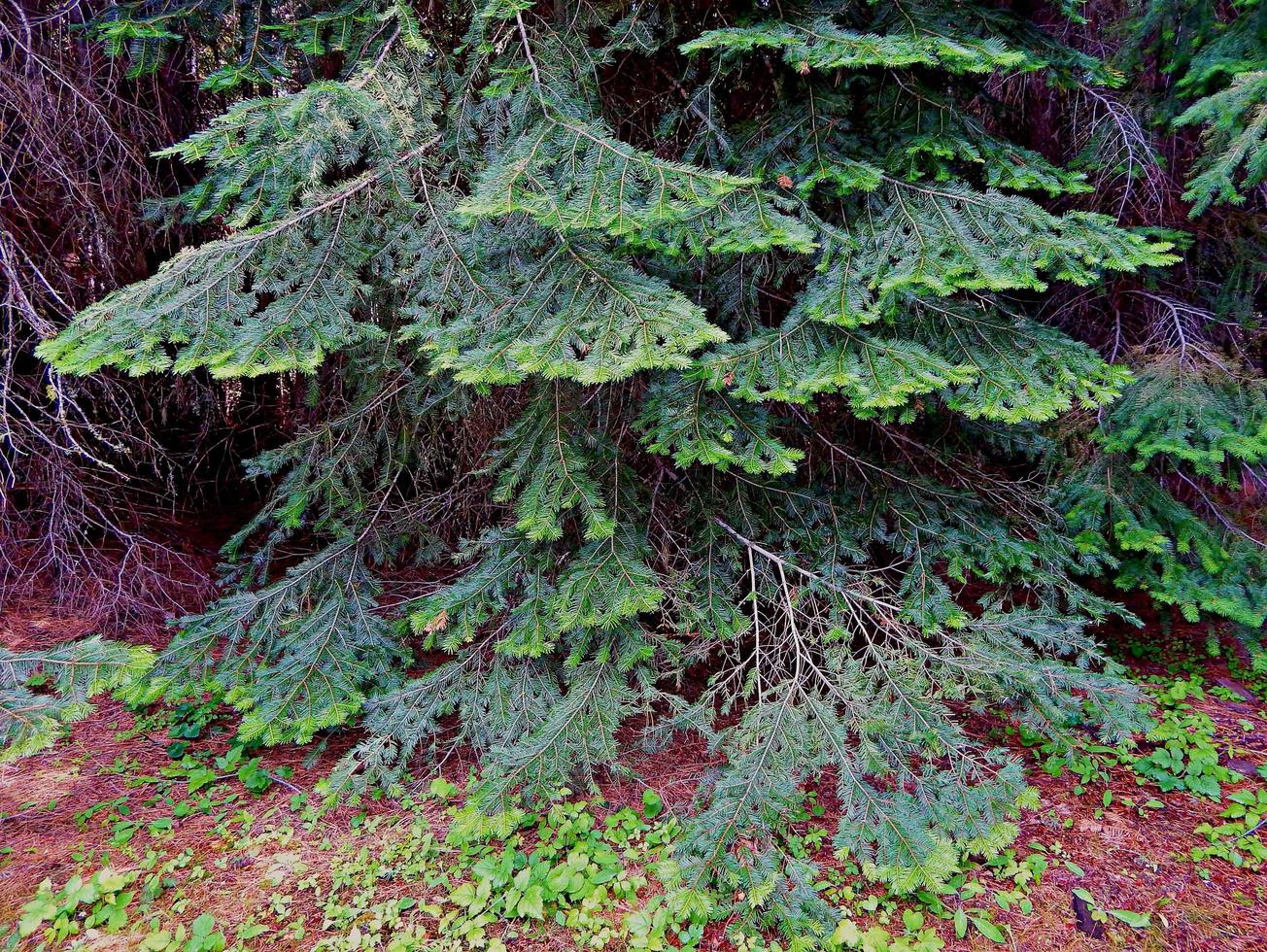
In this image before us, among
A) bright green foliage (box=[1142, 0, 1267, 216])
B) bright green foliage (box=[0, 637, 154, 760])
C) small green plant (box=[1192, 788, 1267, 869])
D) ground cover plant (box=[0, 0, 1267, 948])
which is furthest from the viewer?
small green plant (box=[1192, 788, 1267, 869])

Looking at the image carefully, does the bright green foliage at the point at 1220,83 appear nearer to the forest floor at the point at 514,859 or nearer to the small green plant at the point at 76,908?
the forest floor at the point at 514,859

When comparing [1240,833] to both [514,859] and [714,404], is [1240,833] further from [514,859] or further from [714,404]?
[514,859]

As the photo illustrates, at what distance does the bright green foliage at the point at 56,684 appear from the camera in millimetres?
2287

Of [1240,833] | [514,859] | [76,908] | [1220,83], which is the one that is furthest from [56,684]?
[1220,83]

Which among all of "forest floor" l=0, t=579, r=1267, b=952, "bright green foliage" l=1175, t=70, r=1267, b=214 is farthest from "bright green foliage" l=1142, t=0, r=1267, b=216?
"forest floor" l=0, t=579, r=1267, b=952

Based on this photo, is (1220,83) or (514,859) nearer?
(514,859)

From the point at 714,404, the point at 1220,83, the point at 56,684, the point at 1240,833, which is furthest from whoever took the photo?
the point at 1220,83

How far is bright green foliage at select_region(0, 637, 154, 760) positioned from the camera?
2.29 meters

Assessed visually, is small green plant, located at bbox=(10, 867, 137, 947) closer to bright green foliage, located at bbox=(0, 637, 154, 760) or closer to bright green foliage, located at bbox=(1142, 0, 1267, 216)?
bright green foliage, located at bbox=(0, 637, 154, 760)

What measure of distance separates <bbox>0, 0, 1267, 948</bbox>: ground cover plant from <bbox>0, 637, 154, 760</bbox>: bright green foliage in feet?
0.05

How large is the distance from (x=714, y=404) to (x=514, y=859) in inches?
91.8

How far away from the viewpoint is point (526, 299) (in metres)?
A: 2.83

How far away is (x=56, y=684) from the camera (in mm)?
2416

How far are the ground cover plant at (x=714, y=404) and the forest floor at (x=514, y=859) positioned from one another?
0.04 metres
